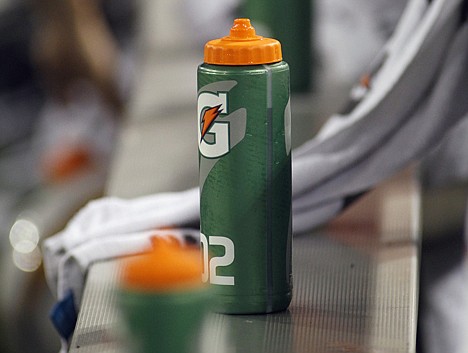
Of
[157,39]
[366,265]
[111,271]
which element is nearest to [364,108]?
[366,265]

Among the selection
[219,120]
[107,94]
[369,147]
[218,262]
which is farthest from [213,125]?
[107,94]

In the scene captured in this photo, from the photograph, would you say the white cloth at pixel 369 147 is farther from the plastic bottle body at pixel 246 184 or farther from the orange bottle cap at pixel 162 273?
the orange bottle cap at pixel 162 273

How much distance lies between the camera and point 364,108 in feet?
4.07

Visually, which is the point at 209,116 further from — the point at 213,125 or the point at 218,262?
the point at 218,262

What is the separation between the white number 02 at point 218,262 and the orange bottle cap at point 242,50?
0.16m

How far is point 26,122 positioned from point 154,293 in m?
2.76

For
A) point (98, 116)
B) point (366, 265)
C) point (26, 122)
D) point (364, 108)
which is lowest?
point (26, 122)

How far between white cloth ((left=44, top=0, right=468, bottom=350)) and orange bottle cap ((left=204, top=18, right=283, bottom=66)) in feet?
0.97

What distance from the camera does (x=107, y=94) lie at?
291 cm

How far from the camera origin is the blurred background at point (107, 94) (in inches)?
→ 68.1

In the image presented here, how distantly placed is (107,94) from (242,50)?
2.08 m

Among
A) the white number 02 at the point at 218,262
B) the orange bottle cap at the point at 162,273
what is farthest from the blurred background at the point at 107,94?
the orange bottle cap at the point at 162,273

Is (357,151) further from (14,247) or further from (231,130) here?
(14,247)

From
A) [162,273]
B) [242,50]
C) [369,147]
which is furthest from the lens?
[369,147]
